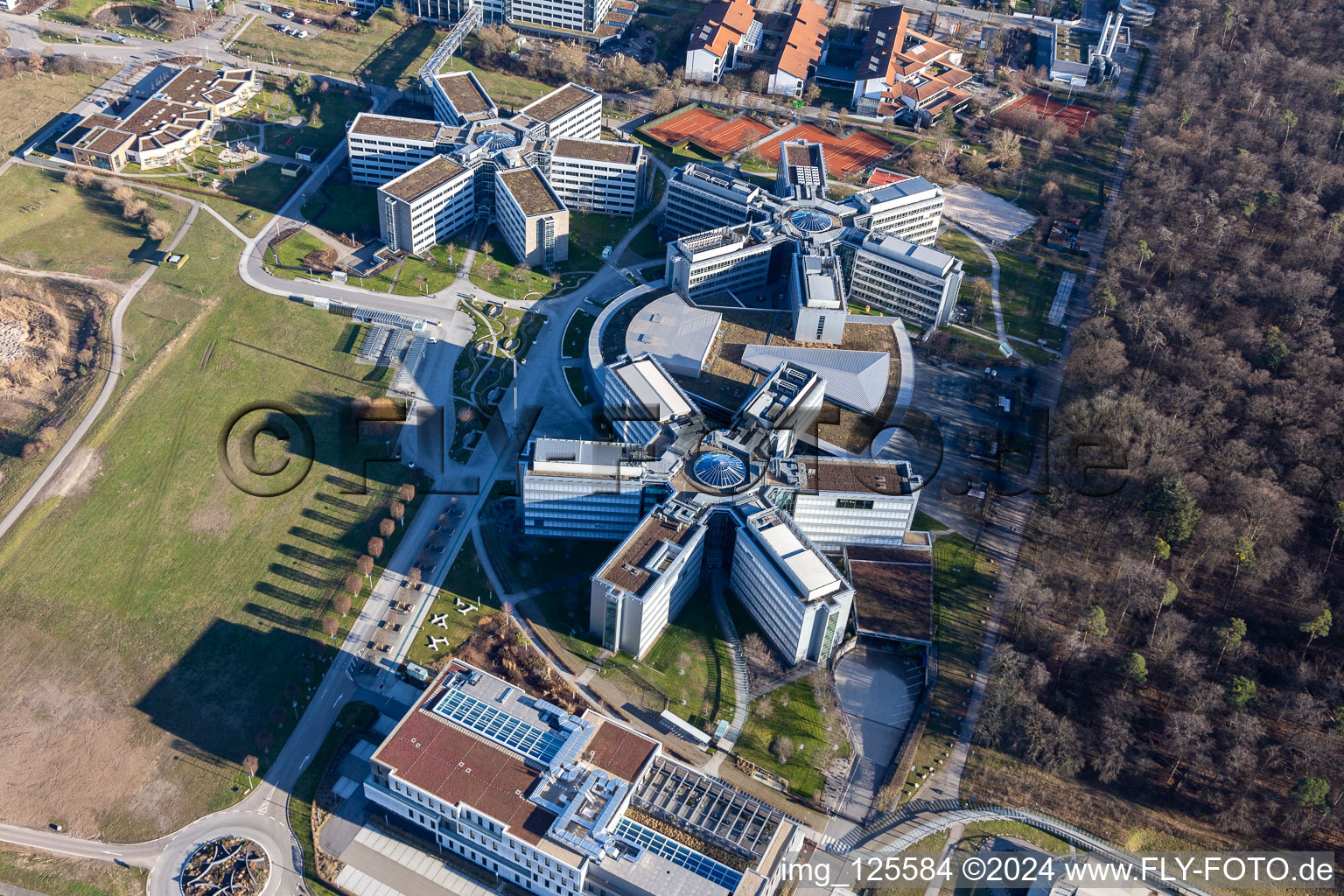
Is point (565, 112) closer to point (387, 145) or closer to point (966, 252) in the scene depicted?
point (387, 145)

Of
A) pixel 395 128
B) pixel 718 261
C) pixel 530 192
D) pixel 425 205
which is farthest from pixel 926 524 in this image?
pixel 395 128

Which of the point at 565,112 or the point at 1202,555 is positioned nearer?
the point at 1202,555

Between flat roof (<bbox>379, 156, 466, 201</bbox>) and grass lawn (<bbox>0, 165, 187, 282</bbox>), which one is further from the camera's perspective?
flat roof (<bbox>379, 156, 466, 201</bbox>)

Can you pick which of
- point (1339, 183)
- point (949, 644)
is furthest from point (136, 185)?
point (1339, 183)

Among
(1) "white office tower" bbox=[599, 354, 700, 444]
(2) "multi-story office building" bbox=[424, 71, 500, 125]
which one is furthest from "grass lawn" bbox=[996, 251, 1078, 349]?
(2) "multi-story office building" bbox=[424, 71, 500, 125]

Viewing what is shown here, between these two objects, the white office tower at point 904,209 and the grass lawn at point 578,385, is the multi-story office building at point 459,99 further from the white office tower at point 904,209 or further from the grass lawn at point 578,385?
the white office tower at point 904,209

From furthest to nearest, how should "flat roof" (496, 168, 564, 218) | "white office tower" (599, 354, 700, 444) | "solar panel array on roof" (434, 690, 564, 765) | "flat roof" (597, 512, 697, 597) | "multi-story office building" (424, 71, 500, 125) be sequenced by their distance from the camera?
1. "multi-story office building" (424, 71, 500, 125)
2. "flat roof" (496, 168, 564, 218)
3. "white office tower" (599, 354, 700, 444)
4. "flat roof" (597, 512, 697, 597)
5. "solar panel array on roof" (434, 690, 564, 765)

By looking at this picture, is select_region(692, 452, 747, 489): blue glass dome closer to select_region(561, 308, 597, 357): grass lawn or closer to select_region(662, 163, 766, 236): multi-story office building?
select_region(561, 308, 597, 357): grass lawn
